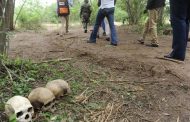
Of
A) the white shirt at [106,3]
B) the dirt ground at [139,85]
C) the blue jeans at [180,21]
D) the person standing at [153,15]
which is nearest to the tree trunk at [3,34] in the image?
the dirt ground at [139,85]

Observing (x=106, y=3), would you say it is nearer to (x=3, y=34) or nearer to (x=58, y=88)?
(x=3, y=34)

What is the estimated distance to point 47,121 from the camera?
362 cm

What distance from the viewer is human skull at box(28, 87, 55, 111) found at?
3.74 metres

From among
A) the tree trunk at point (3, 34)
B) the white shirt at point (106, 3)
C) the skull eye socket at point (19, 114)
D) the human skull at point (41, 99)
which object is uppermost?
the white shirt at point (106, 3)

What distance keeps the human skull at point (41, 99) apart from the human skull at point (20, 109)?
0.20m

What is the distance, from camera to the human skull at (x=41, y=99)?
3.74m

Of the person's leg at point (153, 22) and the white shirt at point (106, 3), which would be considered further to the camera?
the white shirt at point (106, 3)

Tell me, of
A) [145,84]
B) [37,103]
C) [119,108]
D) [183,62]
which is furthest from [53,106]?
[183,62]

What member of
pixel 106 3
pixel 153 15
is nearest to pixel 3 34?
pixel 106 3

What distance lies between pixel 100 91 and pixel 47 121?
3.47ft

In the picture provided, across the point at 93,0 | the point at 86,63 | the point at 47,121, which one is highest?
the point at 93,0

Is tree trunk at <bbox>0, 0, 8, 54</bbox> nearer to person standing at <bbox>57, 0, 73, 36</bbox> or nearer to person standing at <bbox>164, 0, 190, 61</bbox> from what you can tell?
person standing at <bbox>164, 0, 190, 61</bbox>

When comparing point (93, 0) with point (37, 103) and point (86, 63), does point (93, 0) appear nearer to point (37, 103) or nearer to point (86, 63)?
point (86, 63)

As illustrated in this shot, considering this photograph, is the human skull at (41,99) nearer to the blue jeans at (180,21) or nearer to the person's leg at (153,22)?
the blue jeans at (180,21)
